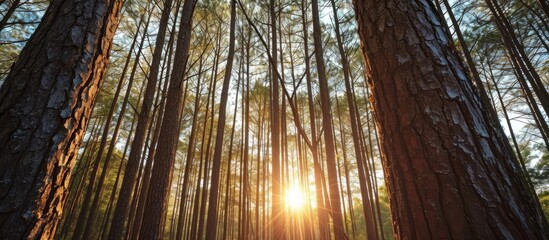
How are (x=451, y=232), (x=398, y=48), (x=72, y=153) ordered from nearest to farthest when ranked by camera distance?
(x=451, y=232) < (x=398, y=48) < (x=72, y=153)

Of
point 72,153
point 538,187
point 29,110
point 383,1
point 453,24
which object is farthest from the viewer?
point 538,187

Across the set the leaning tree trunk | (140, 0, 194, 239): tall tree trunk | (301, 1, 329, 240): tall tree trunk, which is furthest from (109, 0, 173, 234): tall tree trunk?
the leaning tree trunk

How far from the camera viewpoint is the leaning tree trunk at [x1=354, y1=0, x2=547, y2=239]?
530mm

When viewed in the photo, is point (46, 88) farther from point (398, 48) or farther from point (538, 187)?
point (538, 187)

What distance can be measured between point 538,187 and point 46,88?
22.6 meters

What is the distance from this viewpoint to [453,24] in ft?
18.5

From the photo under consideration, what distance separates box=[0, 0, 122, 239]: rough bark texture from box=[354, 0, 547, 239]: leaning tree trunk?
137 cm

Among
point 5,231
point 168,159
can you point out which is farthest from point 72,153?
point 168,159

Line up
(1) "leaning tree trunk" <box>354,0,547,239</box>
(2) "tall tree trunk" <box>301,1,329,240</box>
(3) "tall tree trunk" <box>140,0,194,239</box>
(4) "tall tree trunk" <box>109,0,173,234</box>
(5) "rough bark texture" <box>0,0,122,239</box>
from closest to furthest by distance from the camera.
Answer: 1. (1) "leaning tree trunk" <box>354,0,547,239</box>
2. (2) "tall tree trunk" <box>301,1,329,240</box>
3. (5) "rough bark texture" <box>0,0,122,239</box>
4. (3) "tall tree trunk" <box>140,0,194,239</box>
5. (4) "tall tree trunk" <box>109,0,173,234</box>

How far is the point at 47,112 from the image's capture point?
3.67ft

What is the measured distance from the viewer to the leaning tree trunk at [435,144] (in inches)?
20.9

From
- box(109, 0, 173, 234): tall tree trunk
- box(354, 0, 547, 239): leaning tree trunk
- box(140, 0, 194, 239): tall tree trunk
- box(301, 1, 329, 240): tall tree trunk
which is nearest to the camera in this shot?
box(354, 0, 547, 239): leaning tree trunk

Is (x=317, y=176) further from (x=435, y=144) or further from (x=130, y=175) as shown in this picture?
(x=130, y=175)

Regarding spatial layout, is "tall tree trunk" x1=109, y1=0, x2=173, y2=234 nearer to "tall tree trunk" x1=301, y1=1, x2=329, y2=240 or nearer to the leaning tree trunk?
"tall tree trunk" x1=301, y1=1, x2=329, y2=240
